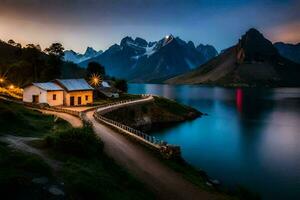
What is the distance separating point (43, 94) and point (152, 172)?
68.7m

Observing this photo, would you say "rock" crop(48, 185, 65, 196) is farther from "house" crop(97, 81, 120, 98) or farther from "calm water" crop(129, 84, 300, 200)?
"house" crop(97, 81, 120, 98)

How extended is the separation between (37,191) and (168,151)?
22022mm

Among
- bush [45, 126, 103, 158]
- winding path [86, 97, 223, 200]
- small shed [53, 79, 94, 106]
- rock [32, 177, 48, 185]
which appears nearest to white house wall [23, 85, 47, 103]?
small shed [53, 79, 94, 106]

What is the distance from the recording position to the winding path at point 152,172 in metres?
29.8

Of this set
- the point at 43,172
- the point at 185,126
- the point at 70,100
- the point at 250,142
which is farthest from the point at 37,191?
the point at 185,126

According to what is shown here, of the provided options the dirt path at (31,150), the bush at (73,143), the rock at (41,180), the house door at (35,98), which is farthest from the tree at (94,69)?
the rock at (41,180)

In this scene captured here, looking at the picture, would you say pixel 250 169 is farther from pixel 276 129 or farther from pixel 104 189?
pixel 276 129

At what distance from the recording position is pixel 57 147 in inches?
1244

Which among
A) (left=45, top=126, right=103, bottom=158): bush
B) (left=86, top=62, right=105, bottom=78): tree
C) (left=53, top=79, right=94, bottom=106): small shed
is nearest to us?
(left=45, top=126, right=103, bottom=158): bush

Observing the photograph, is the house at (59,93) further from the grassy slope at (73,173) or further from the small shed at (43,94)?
the grassy slope at (73,173)

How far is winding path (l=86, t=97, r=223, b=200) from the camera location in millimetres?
29828

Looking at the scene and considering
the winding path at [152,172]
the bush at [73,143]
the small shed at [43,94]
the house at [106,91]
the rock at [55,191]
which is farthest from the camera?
the house at [106,91]

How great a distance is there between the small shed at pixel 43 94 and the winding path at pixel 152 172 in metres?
52.1

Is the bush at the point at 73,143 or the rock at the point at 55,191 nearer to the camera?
the rock at the point at 55,191
